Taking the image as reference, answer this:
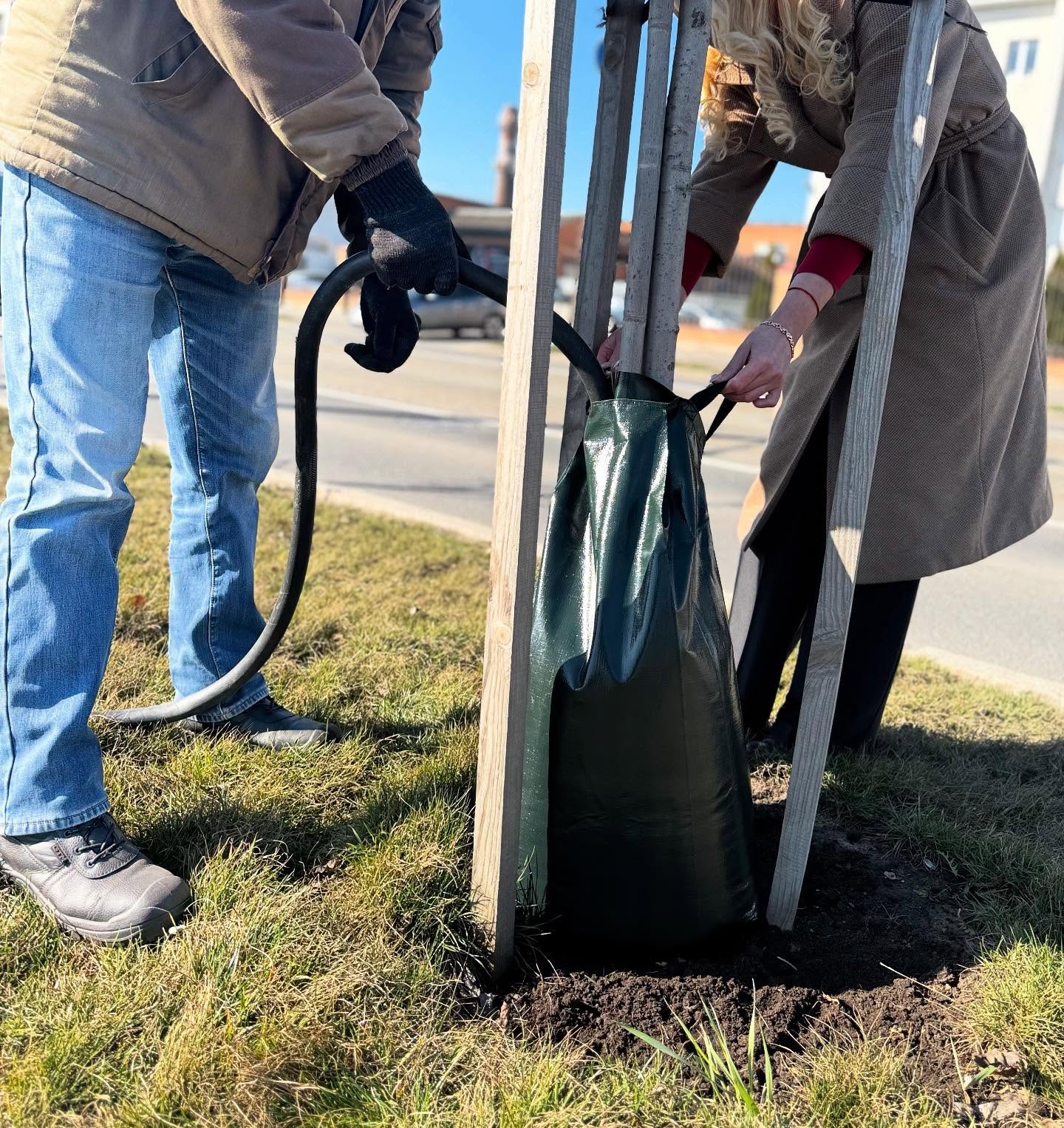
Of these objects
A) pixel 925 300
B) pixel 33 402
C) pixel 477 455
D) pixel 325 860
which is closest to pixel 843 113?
pixel 925 300

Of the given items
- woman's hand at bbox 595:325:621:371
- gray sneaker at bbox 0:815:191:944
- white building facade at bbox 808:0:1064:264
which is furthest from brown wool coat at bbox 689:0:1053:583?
white building facade at bbox 808:0:1064:264

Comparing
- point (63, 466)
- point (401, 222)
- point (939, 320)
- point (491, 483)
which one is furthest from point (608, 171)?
point (491, 483)

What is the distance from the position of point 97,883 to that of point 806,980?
1222 millimetres

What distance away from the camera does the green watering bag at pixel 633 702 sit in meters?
1.61

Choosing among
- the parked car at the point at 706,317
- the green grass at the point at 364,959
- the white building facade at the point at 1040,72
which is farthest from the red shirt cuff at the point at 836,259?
the white building facade at the point at 1040,72

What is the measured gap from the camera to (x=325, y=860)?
6.16 feet

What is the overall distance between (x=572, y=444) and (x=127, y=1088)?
1.30 metres

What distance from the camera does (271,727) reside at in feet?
7.68

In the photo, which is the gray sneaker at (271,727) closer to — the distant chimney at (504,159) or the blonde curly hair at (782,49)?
the blonde curly hair at (782,49)

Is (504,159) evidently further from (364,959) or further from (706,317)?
(364,959)

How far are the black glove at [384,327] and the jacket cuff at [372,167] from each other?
0.22 m

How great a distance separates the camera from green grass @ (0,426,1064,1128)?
1.36 metres

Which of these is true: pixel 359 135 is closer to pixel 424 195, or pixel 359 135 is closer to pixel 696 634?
pixel 424 195

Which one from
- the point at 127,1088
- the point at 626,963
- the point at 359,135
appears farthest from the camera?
the point at 626,963
